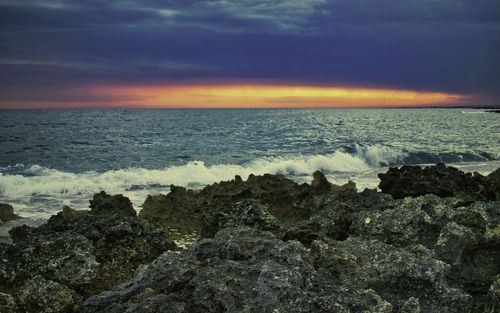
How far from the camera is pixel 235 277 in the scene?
2809 mm

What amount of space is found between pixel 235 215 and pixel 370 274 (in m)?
2.58

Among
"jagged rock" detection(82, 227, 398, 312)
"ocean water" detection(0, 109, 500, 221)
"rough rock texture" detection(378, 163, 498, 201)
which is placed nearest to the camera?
"jagged rock" detection(82, 227, 398, 312)

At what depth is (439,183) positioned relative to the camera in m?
8.02

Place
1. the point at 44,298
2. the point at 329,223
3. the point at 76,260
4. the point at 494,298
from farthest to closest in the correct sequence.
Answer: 1. the point at 329,223
2. the point at 76,260
3. the point at 44,298
4. the point at 494,298

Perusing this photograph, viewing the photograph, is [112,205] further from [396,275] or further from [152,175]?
[152,175]

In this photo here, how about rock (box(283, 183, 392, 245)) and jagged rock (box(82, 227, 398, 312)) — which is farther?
rock (box(283, 183, 392, 245))

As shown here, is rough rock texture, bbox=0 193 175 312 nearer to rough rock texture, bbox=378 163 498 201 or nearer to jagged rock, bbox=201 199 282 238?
jagged rock, bbox=201 199 282 238

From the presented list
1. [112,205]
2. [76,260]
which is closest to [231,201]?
[112,205]

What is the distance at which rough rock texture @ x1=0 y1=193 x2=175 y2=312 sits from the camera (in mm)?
3385

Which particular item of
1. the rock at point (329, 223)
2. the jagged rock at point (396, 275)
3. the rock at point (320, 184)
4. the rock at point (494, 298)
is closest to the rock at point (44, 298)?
the jagged rock at point (396, 275)

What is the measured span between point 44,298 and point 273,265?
6.71 feet

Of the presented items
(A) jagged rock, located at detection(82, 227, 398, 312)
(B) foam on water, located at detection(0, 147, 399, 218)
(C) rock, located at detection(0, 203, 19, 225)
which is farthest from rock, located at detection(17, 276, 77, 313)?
(B) foam on water, located at detection(0, 147, 399, 218)

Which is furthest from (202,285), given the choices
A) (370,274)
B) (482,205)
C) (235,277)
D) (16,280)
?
(482,205)

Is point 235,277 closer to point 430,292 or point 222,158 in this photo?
point 430,292
